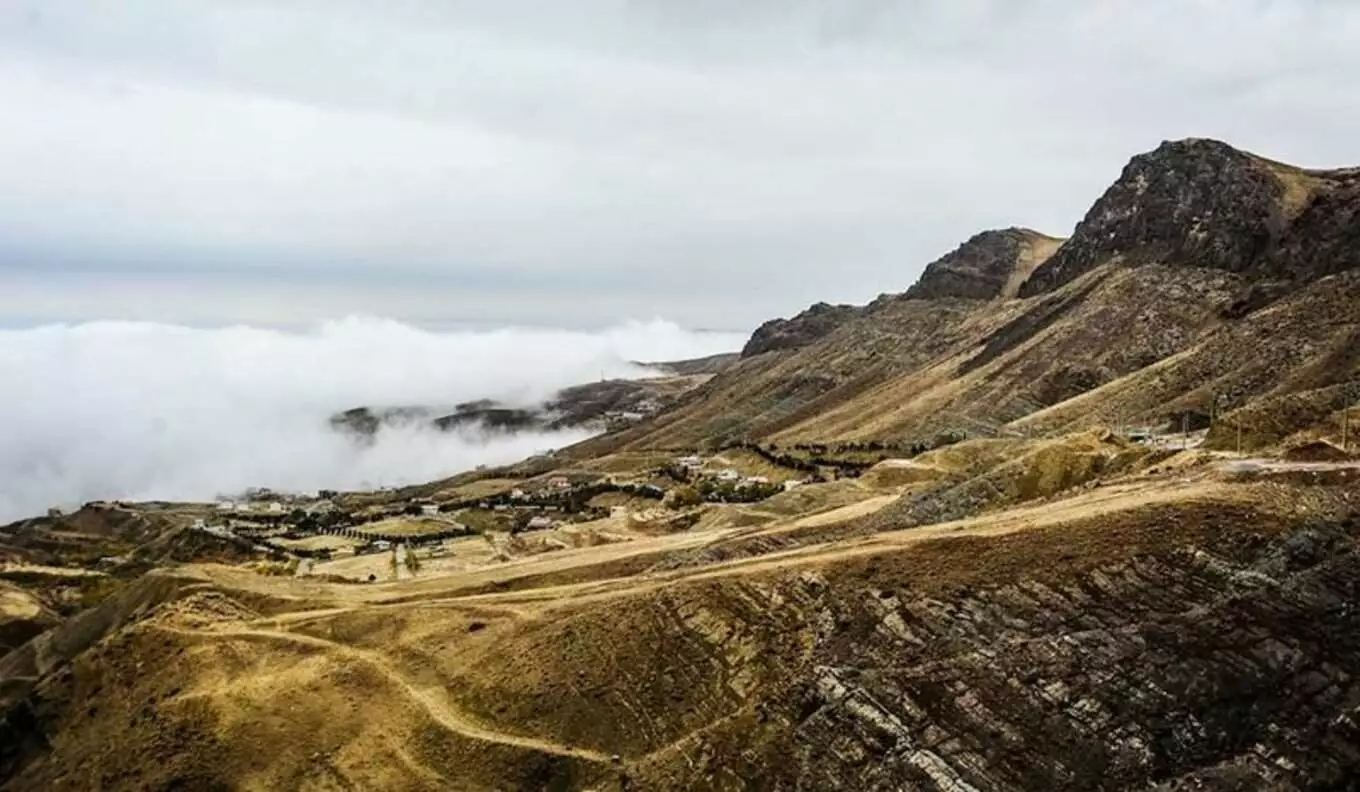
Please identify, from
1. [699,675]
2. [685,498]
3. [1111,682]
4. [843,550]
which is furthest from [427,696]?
[685,498]

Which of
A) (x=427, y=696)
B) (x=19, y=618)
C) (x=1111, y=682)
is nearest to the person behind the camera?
(x=1111, y=682)

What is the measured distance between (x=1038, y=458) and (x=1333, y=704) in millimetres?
41539

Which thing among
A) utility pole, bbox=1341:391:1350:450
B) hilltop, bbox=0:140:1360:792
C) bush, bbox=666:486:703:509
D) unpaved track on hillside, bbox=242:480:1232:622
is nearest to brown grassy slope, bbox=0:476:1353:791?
hilltop, bbox=0:140:1360:792

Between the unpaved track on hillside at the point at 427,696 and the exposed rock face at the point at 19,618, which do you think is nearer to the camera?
the unpaved track on hillside at the point at 427,696

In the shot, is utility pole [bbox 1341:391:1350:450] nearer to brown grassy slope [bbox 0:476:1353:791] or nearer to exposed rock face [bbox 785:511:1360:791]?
brown grassy slope [bbox 0:476:1353:791]

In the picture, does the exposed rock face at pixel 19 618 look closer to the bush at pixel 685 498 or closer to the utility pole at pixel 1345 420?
the bush at pixel 685 498

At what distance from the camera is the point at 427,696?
227ft

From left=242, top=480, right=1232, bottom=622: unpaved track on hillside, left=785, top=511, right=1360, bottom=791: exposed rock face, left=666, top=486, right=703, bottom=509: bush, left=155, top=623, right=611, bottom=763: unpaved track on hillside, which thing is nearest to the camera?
left=785, top=511, right=1360, bottom=791: exposed rock face

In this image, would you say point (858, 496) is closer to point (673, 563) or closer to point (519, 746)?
point (673, 563)

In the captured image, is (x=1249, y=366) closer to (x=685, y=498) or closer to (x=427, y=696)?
(x=685, y=498)

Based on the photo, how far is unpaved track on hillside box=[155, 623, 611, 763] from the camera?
206 feet

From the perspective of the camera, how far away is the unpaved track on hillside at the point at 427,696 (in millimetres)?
62781

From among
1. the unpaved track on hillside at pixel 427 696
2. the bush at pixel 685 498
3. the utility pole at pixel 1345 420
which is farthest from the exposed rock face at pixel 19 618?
the utility pole at pixel 1345 420

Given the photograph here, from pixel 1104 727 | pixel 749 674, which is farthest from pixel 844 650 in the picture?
pixel 1104 727
